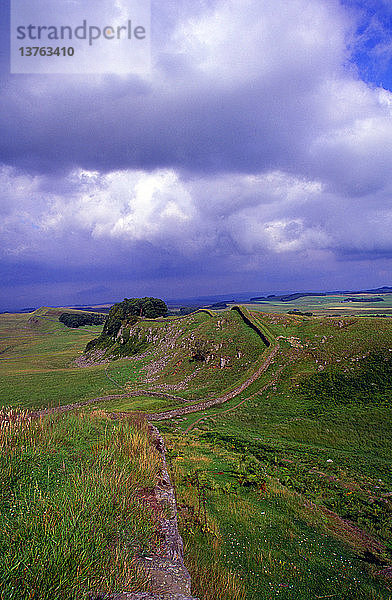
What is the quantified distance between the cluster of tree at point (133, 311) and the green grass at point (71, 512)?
65.1 metres

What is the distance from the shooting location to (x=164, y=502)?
8750 mm

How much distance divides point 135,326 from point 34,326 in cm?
15070

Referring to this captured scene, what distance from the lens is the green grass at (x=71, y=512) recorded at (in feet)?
15.2

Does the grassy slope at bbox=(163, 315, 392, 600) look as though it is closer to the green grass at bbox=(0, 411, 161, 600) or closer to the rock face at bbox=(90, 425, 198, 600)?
the rock face at bbox=(90, 425, 198, 600)

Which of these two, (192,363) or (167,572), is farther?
(192,363)

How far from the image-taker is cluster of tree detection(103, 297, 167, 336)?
250ft

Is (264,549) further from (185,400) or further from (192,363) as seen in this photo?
(192,363)

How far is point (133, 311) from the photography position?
80562mm

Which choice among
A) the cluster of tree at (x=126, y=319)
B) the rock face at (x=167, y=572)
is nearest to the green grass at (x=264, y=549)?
the rock face at (x=167, y=572)

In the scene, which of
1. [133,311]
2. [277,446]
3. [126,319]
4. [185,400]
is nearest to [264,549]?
[277,446]

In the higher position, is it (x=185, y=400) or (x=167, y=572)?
(x=167, y=572)

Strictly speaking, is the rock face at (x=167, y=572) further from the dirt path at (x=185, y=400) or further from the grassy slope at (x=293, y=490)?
the dirt path at (x=185, y=400)

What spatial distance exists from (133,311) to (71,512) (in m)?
76.0

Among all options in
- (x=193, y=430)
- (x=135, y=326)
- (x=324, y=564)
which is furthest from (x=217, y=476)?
(x=135, y=326)
